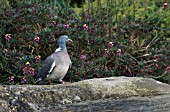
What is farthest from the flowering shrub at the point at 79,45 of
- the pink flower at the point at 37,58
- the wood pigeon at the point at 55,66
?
the wood pigeon at the point at 55,66

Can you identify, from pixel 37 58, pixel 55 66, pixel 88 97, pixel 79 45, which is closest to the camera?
pixel 88 97

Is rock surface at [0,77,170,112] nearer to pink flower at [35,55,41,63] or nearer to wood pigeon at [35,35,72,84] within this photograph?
wood pigeon at [35,35,72,84]

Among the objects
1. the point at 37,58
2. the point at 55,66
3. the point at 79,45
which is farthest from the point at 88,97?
the point at 79,45

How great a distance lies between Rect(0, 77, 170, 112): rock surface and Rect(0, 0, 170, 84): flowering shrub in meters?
1.49

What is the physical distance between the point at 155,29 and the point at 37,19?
2.41 meters

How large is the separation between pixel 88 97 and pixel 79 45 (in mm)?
2361

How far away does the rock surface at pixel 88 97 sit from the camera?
4.39 m

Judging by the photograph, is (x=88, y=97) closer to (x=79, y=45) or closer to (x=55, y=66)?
(x=55, y=66)

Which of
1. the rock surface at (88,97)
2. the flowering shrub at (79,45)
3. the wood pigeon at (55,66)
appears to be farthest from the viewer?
the flowering shrub at (79,45)

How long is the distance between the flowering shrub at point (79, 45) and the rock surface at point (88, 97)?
149 cm

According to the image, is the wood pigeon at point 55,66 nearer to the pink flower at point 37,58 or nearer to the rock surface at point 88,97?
the pink flower at point 37,58

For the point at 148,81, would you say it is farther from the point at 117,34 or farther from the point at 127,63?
the point at 117,34

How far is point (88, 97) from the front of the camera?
478 cm

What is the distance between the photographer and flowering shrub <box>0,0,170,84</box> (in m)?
6.62
